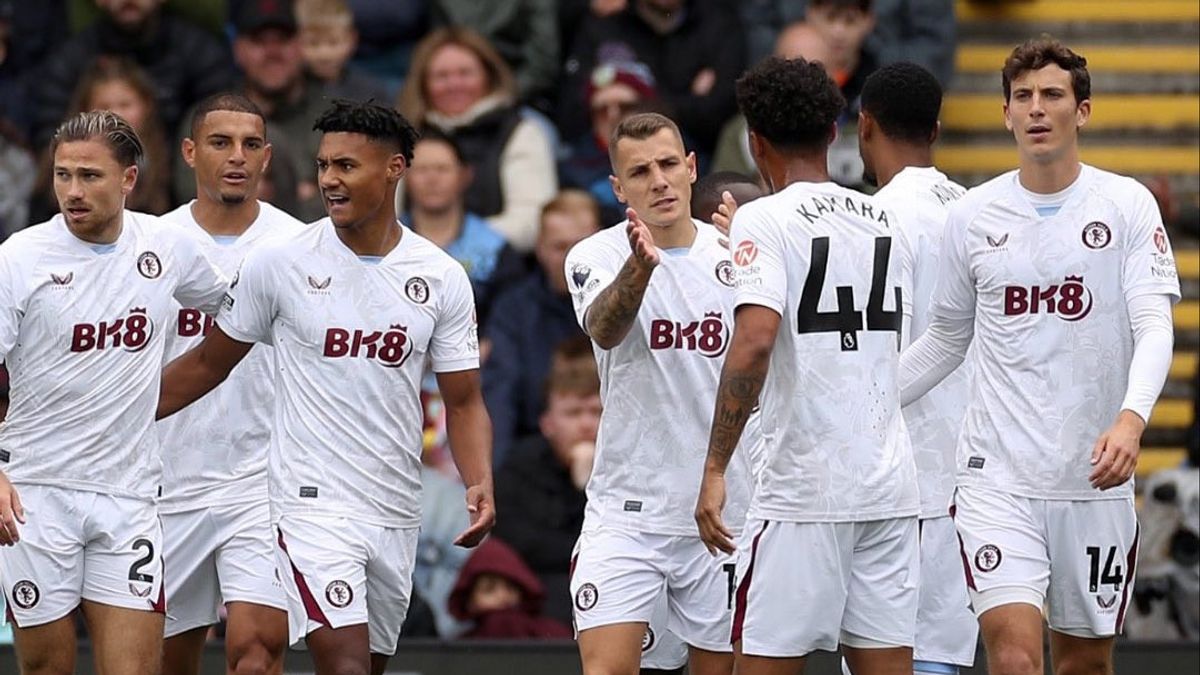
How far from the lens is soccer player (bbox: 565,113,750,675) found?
9367mm

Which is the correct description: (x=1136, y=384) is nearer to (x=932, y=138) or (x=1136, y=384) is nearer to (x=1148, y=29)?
(x=932, y=138)

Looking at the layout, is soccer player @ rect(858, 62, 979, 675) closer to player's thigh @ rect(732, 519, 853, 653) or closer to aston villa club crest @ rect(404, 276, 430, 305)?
player's thigh @ rect(732, 519, 853, 653)

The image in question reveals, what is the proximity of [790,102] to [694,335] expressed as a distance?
138cm

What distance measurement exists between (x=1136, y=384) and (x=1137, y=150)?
25.0 feet

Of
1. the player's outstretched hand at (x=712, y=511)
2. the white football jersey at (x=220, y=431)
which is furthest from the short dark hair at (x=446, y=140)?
the player's outstretched hand at (x=712, y=511)

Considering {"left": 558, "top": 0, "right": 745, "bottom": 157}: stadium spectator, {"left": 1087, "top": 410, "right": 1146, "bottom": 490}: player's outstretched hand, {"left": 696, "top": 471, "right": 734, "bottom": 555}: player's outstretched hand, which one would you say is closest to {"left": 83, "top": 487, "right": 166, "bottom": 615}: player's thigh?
{"left": 696, "top": 471, "right": 734, "bottom": 555}: player's outstretched hand

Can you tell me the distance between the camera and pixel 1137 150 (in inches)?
619

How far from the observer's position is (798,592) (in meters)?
8.27

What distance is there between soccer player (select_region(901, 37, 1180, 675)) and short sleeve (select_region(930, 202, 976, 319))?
0.08 metres

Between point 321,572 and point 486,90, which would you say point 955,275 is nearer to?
point 321,572

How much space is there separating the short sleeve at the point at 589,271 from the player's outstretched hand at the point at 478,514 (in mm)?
760

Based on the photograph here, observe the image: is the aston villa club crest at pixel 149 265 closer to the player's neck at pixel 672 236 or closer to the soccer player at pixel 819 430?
the player's neck at pixel 672 236

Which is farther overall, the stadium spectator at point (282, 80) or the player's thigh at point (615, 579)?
the stadium spectator at point (282, 80)

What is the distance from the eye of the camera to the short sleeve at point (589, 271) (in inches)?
367
